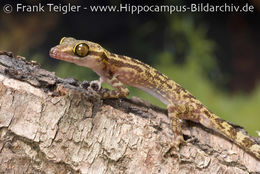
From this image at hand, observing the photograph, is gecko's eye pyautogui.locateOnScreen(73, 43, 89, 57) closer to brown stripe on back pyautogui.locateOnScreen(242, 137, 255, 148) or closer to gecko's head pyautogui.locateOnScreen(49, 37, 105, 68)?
gecko's head pyautogui.locateOnScreen(49, 37, 105, 68)

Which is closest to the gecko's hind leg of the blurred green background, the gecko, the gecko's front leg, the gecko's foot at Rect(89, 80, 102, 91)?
the gecko

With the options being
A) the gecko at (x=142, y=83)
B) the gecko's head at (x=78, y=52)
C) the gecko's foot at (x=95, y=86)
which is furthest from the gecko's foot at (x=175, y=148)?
the gecko's head at (x=78, y=52)

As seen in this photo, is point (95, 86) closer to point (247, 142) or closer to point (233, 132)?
point (233, 132)

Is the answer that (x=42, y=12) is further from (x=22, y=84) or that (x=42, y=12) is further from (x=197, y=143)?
(x=197, y=143)

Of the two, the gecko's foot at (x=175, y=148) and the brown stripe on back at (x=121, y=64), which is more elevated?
the brown stripe on back at (x=121, y=64)

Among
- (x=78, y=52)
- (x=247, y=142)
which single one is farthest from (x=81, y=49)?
(x=247, y=142)

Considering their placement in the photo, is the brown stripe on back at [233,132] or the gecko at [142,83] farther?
the brown stripe on back at [233,132]

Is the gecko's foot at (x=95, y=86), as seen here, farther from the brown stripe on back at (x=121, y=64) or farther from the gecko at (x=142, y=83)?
the brown stripe on back at (x=121, y=64)
